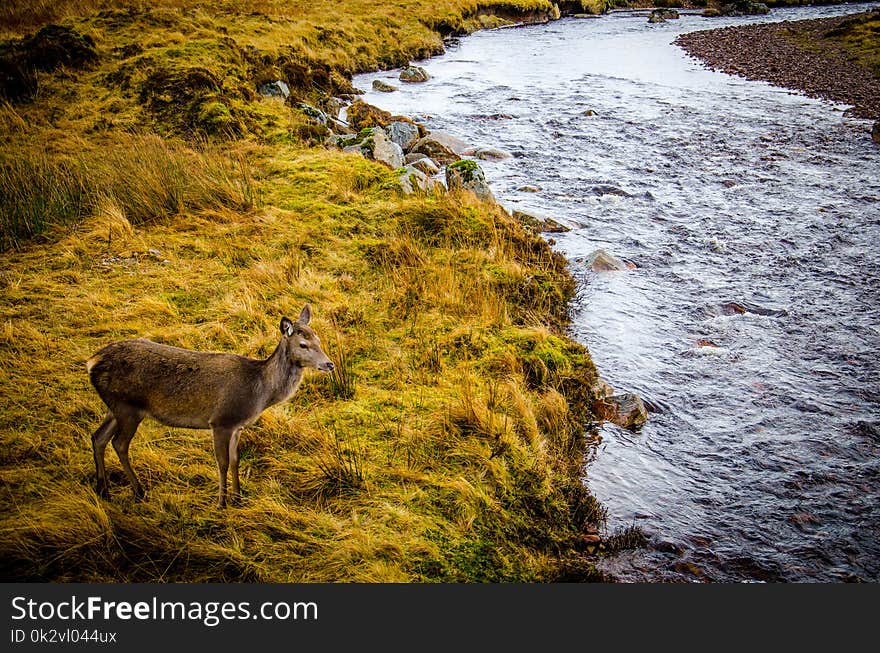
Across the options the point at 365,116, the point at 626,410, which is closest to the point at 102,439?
the point at 626,410

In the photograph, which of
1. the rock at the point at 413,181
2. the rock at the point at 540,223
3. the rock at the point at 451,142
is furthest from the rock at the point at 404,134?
the rock at the point at 540,223

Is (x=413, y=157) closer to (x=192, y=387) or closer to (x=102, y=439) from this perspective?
(x=192, y=387)

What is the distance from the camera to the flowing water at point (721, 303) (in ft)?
18.0

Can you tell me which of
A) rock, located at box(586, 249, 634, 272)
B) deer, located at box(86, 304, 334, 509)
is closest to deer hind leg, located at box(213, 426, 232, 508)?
deer, located at box(86, 304, 334, 509)

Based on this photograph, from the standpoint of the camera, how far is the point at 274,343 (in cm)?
688

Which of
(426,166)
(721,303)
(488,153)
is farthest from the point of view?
(488,153)

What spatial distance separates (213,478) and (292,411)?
1.16 m

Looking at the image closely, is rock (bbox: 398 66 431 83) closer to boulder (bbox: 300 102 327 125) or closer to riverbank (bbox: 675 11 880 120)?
boulder (bbox: 300 102 327 125)

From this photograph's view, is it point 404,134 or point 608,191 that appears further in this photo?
point 404,134

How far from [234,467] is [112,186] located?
7.81m

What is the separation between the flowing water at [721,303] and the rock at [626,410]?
178mm

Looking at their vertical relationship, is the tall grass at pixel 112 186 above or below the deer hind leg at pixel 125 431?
above

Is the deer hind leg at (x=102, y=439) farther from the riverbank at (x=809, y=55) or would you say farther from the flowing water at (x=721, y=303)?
the riverbank at (x=809, y=55)

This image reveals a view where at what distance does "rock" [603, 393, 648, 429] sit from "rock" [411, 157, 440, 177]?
834 centimetres
